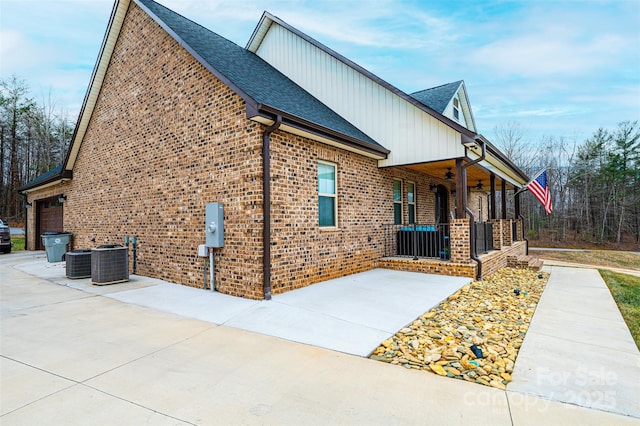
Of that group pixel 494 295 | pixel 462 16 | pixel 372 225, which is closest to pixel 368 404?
pixel 494 295

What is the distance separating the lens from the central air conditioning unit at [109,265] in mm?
7023

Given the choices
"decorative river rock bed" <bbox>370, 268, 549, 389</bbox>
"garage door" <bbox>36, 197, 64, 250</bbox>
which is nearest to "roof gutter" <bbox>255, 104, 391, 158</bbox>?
"decorative river rock bed" <bbox>370, 268, 549, 389</bbox>

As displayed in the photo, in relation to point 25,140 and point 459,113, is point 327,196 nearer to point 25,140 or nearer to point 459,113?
point 459,113

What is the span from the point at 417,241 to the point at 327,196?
10.5 ft

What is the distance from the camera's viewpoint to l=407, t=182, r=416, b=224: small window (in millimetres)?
10883

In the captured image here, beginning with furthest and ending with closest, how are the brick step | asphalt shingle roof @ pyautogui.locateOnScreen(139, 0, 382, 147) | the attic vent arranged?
the attic vent → the brick step → asphalt shingle roof @ pyautogui.locateOnScreen(139, 0, 382, 147)

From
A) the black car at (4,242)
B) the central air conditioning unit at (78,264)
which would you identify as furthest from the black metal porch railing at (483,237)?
the black car at (4,242)

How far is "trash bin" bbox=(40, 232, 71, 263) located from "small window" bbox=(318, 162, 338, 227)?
8898 mm

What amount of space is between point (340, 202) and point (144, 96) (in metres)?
5.75

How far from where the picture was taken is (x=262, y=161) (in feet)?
19.1

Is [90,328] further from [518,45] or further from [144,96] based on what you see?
[518,45]

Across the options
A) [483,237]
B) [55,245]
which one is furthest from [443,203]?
[55,245]

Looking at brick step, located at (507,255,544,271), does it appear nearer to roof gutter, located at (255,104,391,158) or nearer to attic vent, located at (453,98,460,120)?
attic vent, located at (453,98,460,120)

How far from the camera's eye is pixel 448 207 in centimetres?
1293
